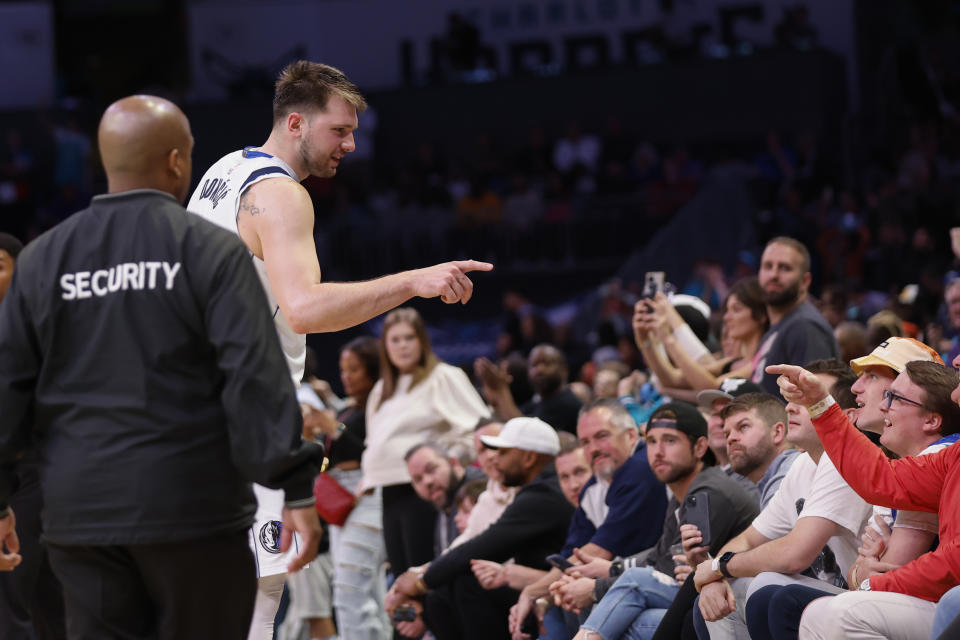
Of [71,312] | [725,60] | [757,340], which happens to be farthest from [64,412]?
[725,60]

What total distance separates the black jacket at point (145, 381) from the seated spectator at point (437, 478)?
13.8ft

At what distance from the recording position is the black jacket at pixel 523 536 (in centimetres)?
613

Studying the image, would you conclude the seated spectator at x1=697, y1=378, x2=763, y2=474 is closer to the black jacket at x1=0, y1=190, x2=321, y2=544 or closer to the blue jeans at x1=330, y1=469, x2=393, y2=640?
the blue jeans at x1=330, y1=469, x2=393, y2=640

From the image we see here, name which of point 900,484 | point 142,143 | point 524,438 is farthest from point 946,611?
point 524,438

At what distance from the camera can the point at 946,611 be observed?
3.59 m

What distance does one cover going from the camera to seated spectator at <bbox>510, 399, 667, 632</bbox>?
5.67m

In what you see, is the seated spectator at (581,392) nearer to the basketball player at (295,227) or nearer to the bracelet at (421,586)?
the bracelet at (421,586)

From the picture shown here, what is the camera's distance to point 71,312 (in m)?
2.66

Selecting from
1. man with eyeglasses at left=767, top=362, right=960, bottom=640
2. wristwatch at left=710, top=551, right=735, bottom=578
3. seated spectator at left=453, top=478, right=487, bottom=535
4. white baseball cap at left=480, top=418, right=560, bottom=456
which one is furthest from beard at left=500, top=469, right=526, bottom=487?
man with eyeglasses at left=767, top=362, right=960, bottom=640

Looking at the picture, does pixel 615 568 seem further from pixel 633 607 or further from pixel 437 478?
pixel 437 478

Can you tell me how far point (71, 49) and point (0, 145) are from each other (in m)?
3.68

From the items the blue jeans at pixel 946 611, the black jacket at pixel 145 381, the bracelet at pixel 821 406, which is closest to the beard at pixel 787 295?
the bracelet at pixel 821 406

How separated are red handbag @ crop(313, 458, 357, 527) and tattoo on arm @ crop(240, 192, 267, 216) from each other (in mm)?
4216

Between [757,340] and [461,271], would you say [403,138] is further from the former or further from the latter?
[461,271]
